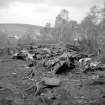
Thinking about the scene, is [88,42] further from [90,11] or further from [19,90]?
[19,90]

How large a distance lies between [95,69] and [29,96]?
470 centimetres

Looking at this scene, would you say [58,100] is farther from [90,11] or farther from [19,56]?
[90,11]

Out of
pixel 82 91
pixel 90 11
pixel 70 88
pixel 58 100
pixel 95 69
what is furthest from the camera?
pixel 90 11

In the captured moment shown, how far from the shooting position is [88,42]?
672 inches

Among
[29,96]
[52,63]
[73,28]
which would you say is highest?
[73,28]

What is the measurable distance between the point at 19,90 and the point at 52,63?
3971mm

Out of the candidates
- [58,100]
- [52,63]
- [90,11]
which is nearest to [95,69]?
[52,63]

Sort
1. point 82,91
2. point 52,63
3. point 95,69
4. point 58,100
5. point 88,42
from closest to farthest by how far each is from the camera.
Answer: point 58,100 → point 82,91 → point 95,69 → point 52,63 → point 88,42

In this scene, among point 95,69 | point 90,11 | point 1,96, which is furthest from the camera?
point 90,11

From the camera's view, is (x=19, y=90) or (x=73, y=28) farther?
(x=73, y=28)

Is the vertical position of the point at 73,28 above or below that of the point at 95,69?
above

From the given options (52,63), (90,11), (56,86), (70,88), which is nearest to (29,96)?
(56,86)

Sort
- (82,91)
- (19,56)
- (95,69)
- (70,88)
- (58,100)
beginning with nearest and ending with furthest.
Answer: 1. (58,100)
2. (82,91)
3. (70,88)
4. (95,69)
5. (19,56)

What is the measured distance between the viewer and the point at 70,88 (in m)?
5.07
